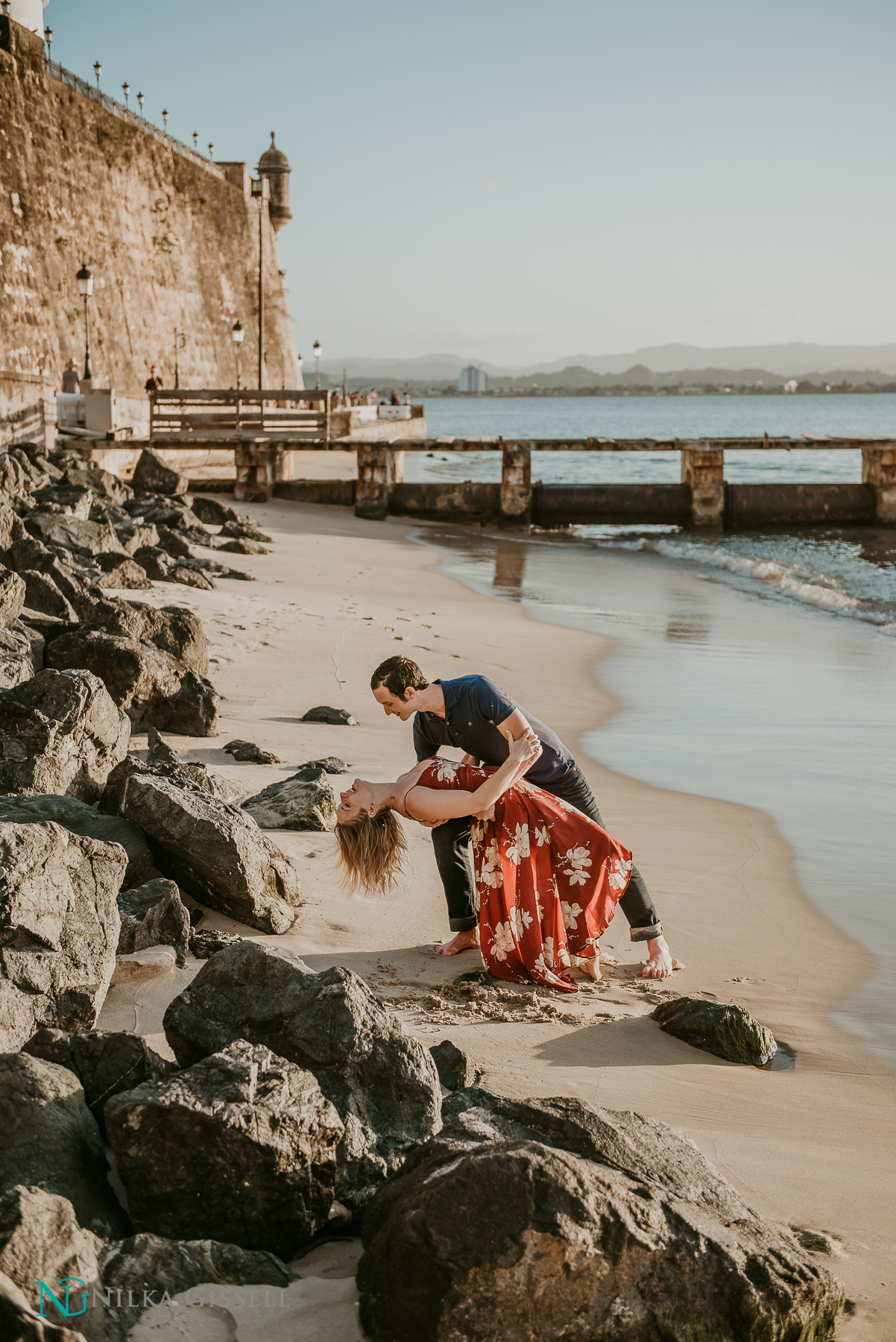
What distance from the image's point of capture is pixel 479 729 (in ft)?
13.8

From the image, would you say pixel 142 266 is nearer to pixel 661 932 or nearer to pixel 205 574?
pixel 205 574

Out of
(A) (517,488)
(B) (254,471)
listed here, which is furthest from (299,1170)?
(B) (254,471)

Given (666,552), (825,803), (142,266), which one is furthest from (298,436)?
(825,803)

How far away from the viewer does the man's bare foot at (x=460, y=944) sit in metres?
4.39

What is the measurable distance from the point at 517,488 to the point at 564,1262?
69.9 ft

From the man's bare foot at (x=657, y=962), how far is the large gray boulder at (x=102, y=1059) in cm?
200

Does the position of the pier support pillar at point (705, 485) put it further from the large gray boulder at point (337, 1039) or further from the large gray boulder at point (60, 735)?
the large gray boulder at point (337, 1039)

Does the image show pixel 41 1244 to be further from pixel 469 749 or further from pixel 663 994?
pixel 663 994

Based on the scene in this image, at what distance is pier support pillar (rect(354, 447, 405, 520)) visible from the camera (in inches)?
890

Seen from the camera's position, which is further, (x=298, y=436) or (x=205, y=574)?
(x=298, y=436)

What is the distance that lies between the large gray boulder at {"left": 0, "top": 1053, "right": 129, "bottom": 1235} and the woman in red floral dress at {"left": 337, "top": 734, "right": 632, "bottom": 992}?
5.45 feet

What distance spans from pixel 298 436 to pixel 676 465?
34.3m

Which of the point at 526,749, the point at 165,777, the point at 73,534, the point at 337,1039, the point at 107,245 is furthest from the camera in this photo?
the point at 107,245

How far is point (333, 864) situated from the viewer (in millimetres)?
5090
